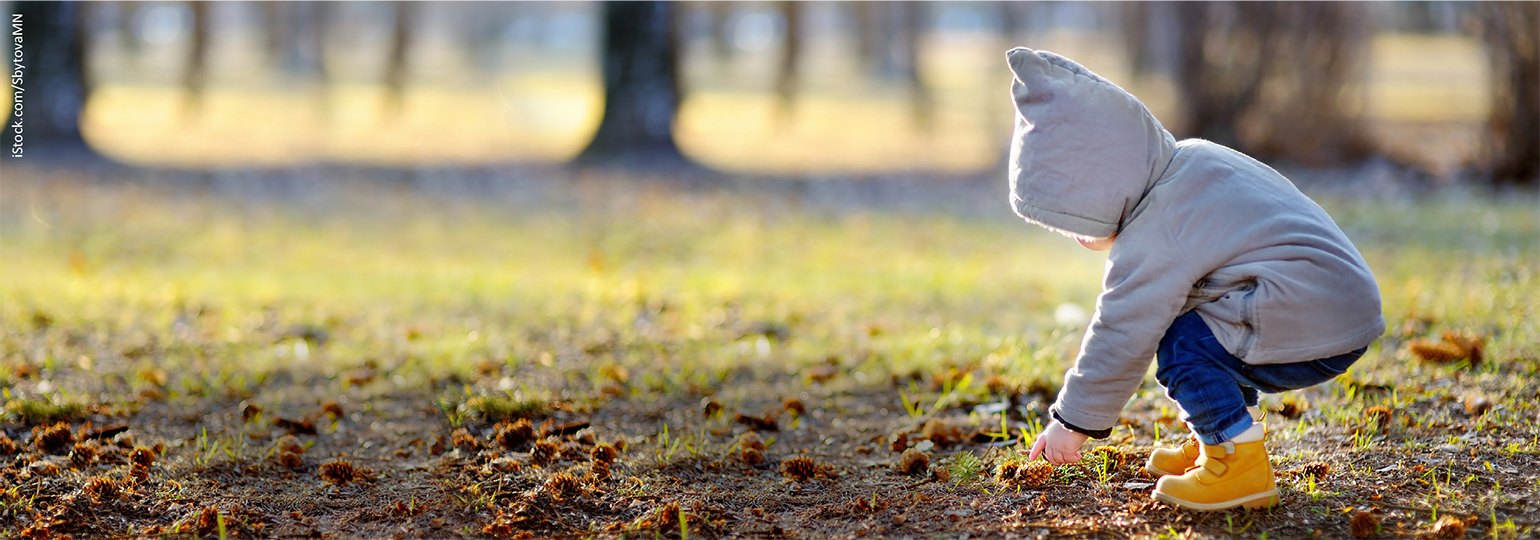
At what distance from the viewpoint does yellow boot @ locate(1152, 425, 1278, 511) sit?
8.65 feet

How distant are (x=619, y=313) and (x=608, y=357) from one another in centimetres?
79

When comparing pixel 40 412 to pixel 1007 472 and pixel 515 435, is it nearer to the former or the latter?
pixel 515 435

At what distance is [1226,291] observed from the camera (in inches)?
102

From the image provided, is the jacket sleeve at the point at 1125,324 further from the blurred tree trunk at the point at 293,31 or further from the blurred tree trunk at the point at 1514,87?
the blurred tree trunk at the point at 293,31

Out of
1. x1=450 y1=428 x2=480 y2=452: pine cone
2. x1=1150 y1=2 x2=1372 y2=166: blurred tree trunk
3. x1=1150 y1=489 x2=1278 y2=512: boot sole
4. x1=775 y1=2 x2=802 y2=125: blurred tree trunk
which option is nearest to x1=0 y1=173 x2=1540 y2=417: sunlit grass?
x1=450 y1=428 x2=480 y2=452: pine cone

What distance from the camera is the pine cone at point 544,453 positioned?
11.1ft

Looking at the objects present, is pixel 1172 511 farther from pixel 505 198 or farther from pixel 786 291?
pixel 505 198

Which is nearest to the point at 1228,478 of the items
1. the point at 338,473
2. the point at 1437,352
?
the point at 1437,352

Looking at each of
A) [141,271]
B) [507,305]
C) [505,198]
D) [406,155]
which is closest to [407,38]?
[406,155]

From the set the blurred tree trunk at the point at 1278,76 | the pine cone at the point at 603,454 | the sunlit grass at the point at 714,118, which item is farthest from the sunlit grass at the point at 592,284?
the sunlit grass at the point at 714,118

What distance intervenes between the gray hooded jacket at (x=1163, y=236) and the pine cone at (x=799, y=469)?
0.80 metres

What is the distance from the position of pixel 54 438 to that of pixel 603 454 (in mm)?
1584

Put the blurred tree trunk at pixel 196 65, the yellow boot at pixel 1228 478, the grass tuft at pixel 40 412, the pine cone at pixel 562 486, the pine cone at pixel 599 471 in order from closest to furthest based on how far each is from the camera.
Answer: the yellow boot at pixel 1228 478, the pine cone at pixel 562 486, the pine cone at pixel 599 471, the grass tuft at pixel 40 412, the blurred tree trunk at pixel 196 65

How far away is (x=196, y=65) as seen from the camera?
65.7 ft
